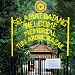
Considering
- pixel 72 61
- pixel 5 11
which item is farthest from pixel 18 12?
pixel 72 61

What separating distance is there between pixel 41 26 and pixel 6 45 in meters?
1.52

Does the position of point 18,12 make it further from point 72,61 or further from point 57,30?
point 72,61

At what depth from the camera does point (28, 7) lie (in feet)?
32.5

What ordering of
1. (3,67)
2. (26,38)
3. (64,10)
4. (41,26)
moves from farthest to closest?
(64,10) < (3,67) < (26,38) < (41,26)

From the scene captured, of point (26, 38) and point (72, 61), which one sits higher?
point (26, 38)

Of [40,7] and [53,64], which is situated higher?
[40,7]

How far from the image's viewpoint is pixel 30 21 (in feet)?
25.8

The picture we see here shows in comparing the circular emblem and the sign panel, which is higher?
the circular emblem

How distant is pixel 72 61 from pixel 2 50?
2114mm

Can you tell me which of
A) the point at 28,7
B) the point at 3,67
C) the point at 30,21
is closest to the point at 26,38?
the point at 30,21

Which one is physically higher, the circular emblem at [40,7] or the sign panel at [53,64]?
the circular emblem at [40,7]

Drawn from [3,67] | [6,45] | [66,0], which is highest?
[66,0]

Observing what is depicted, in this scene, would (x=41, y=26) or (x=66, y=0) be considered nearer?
(x=41, y=26)

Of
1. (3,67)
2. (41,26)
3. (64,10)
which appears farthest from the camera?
(64,10)
